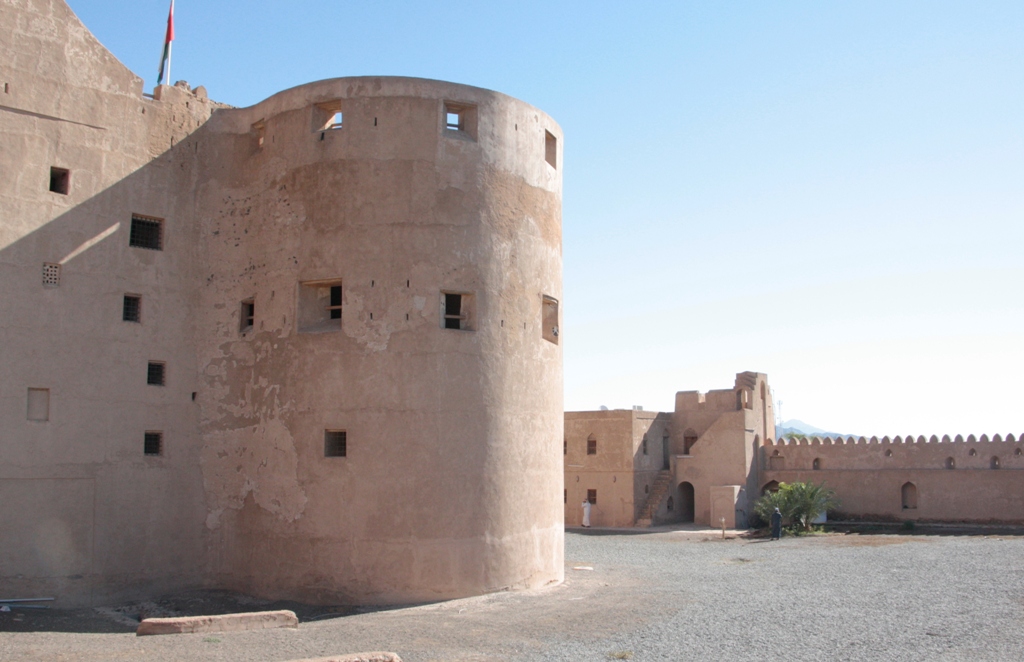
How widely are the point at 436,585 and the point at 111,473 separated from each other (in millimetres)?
Result: 5889

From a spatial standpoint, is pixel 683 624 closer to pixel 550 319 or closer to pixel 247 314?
pixel 550 319

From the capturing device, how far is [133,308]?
1628cm

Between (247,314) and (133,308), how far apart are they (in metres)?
1.97

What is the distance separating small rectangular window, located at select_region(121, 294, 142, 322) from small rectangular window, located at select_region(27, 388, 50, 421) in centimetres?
193

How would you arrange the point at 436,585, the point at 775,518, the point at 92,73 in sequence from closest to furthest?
1. the point at 436,585
2. the point at 92,73
3. the point at 775,518

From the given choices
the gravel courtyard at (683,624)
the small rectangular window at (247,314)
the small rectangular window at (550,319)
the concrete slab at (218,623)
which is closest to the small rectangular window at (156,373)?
the small rectangular window at (247,314)

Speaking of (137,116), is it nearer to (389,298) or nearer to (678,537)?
(389,298)

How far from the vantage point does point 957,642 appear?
37.3ft

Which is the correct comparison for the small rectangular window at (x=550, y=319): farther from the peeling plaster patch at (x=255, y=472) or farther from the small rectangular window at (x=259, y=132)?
the small rectangular window at (x=259, y=132)

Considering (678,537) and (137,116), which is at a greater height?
(137,116)

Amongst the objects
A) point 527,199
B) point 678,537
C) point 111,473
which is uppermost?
point 527,199

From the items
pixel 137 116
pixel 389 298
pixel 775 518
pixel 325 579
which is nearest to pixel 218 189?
pixel 137 116

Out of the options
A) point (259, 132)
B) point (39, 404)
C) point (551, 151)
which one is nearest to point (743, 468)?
point (551, 151)

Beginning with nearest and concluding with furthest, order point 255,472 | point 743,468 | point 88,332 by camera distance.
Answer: point 88,332, point 255,472, point 743,468
